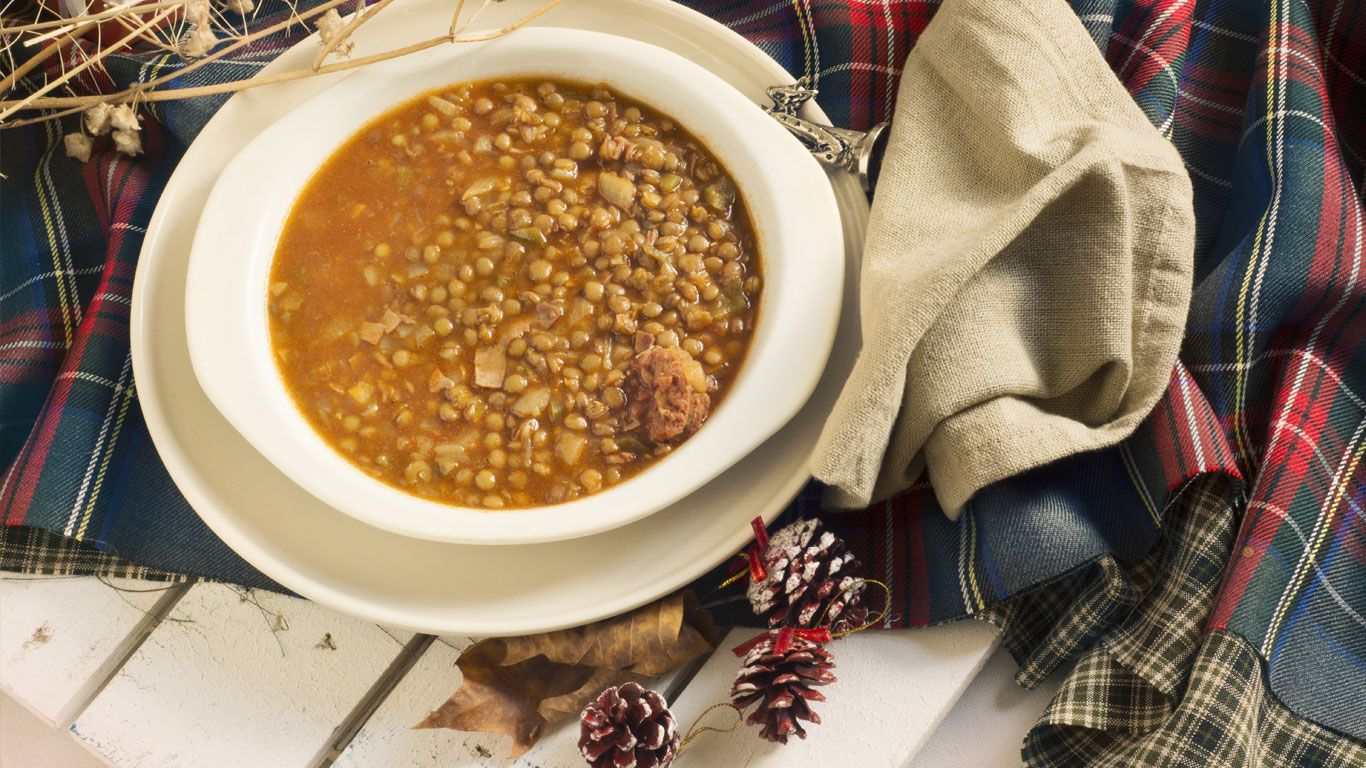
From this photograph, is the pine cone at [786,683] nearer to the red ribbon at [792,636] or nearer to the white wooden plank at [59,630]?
the red ribbon at [792,636]

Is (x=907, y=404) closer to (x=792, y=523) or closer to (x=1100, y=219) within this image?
(x=792, y=523)

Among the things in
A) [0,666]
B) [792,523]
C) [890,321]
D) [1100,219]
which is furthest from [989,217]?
[0,666]

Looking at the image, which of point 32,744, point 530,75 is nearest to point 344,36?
point 530,75

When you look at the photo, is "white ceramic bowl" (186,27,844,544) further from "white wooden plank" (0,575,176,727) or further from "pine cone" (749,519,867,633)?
"white wooden plank" (0,575,176,727)

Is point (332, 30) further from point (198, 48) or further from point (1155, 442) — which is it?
point (1155, 442)

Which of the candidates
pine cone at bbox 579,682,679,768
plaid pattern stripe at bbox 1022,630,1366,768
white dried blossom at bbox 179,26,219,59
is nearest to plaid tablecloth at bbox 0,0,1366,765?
plaid pattern stripe at bbox 1022,630,1366,768
